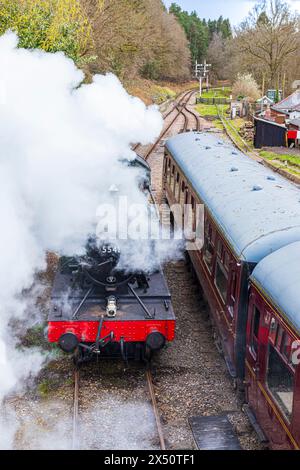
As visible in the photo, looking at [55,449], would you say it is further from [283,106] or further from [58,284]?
[283,106]

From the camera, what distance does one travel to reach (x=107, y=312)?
7.34 meters

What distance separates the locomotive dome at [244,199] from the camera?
244 inches


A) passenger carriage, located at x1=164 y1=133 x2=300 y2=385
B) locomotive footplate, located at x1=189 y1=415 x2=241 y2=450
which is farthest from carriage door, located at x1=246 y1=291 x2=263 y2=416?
locomotive footplate, located at x1=189 y1=415 x2=241 y2=450

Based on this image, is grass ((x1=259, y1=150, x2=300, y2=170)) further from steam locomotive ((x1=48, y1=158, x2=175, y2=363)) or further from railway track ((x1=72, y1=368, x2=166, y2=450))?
railway track ((x1=72, y1=368, x2=166, y2=450))

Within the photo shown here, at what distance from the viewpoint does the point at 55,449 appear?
6.12m

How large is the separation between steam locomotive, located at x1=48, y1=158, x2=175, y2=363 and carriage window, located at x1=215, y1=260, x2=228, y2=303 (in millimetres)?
720

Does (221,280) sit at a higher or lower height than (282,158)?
higher

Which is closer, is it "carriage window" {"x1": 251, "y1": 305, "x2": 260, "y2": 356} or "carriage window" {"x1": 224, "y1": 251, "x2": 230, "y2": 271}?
"carriage window" {"x1": 251, "y1": 305, "x2": 260, "y2": 356}

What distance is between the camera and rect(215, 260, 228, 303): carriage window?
7.27 m

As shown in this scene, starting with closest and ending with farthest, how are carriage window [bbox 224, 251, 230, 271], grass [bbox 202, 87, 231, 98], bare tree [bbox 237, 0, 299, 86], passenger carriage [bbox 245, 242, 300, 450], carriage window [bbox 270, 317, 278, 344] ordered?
passenger carriage [bbox 245, 242, 300, 450] → carriage window [bbox 270, 317, 278, 344] → carriage window [bbox 224, 251, 230, 271] → bare tree [bbox 237, 0, 299, 86] → grass [bbox 202, 87, 231, 98]

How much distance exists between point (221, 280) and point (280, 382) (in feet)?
8.03

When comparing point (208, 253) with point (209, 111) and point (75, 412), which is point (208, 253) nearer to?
point (75, 412)

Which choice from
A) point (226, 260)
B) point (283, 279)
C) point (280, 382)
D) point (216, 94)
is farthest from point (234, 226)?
point (216, 94)
